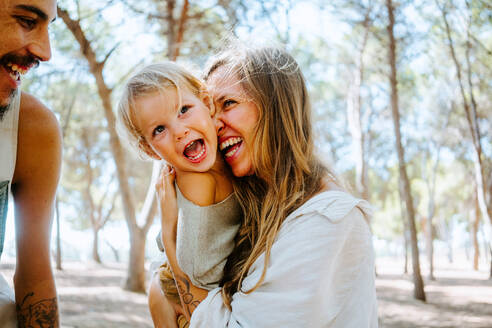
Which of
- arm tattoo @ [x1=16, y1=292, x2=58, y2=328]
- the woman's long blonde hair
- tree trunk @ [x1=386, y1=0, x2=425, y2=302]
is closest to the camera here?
arm tattoo @ [x1=16, y1=292, x2=58, y2=328]

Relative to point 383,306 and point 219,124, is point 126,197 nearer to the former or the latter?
point 383,306

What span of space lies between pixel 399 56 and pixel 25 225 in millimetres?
13796

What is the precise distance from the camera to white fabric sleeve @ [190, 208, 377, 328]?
1.64 metres

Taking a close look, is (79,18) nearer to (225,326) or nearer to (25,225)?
(25,225)

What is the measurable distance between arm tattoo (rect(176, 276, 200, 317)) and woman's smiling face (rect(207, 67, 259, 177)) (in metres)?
0.58

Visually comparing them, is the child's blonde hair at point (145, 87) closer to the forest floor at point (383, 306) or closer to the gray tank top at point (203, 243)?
the gray tank top at point (203, 243)

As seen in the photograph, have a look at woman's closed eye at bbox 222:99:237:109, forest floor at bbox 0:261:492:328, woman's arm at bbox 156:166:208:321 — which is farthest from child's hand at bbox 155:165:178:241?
forest floor at bbox 0:261:492:328

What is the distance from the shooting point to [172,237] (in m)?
2.29

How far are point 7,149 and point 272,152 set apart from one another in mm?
1156

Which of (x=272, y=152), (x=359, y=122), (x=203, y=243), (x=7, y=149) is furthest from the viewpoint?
(x=359, y=122)

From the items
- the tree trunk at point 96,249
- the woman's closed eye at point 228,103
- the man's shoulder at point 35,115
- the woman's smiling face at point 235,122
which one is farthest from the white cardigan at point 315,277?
the tree trunk at point 96,249

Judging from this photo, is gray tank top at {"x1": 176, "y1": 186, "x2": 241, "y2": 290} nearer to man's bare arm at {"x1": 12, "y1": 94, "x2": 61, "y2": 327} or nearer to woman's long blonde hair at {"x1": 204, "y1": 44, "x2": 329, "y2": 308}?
woman's long blonde hair at {"x1": 204, "y1": 44, "x2": 329, "y2": 308}

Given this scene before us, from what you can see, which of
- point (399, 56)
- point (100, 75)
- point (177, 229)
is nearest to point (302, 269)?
point (177, 229)

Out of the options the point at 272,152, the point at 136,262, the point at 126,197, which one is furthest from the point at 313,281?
the point at 136,262
